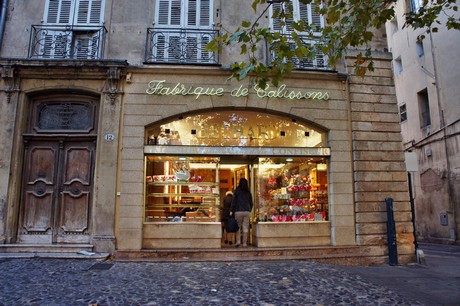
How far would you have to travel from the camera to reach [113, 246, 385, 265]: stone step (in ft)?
28.6

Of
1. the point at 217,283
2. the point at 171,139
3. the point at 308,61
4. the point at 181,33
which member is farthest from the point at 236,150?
the point at 217,283

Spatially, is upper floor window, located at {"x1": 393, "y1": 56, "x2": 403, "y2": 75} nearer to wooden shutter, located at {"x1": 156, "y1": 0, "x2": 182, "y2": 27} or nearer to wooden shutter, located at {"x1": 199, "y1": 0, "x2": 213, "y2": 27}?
wooden shutter, located at {"x1": 199, "y1": 0, "x2": 213, "y2": 27}

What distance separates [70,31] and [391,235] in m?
9.82

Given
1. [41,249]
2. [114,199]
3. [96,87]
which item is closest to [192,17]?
[96,87]

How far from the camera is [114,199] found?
9047 mm

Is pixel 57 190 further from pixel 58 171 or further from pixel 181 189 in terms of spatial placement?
pixel 181 189

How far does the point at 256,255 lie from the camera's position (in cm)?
902

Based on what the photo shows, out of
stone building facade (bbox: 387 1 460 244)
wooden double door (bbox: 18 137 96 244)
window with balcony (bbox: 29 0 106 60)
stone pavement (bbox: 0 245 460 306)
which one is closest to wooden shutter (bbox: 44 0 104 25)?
window with balcony (bbox: 29 0 106 60)

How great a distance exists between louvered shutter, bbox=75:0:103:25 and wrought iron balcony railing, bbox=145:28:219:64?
151 cm

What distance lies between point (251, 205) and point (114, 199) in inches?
138

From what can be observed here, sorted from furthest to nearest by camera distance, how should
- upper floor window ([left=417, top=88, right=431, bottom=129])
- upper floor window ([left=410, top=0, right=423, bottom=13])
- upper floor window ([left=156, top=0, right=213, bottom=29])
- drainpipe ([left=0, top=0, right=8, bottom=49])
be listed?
upper floor window ([left=417, top=88, right=431, bottom=129]) → upper floor window ([left=410, top=0, right=423, bottom=13]) → upper floor window ([left=156, top=0, right=213, bottom=29]) → drainpipe ([left=0, top=0, right=8, bottom=49])

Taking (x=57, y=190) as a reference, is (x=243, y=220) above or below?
below

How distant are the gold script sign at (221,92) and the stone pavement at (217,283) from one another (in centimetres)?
422

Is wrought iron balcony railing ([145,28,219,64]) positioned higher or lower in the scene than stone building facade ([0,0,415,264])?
higher
